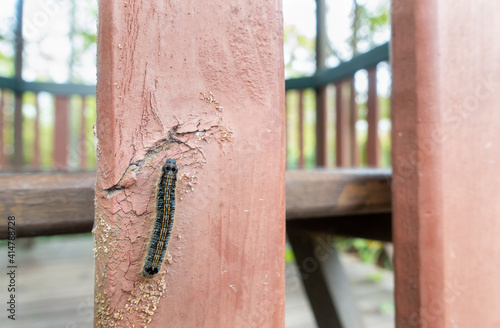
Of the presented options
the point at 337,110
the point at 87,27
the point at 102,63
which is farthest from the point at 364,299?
the point at 87,27

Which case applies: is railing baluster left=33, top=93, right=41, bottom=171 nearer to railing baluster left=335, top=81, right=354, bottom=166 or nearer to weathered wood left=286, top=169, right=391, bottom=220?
railing baluster left=335, top=81, right=354, bottom=166

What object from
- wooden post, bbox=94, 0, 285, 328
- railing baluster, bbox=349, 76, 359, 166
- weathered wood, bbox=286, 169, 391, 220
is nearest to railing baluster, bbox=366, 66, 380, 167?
railing baluster, bbox=349, 76, 359, 166

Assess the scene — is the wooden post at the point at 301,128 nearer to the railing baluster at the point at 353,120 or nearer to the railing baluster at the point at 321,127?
the railing baluster at the point at 321,127

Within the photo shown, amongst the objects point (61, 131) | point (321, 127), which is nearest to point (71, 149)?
point (61, 131)

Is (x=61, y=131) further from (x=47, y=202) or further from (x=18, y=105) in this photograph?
(x=47, y=202)

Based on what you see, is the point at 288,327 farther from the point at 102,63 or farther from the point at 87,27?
the point at 87,27
